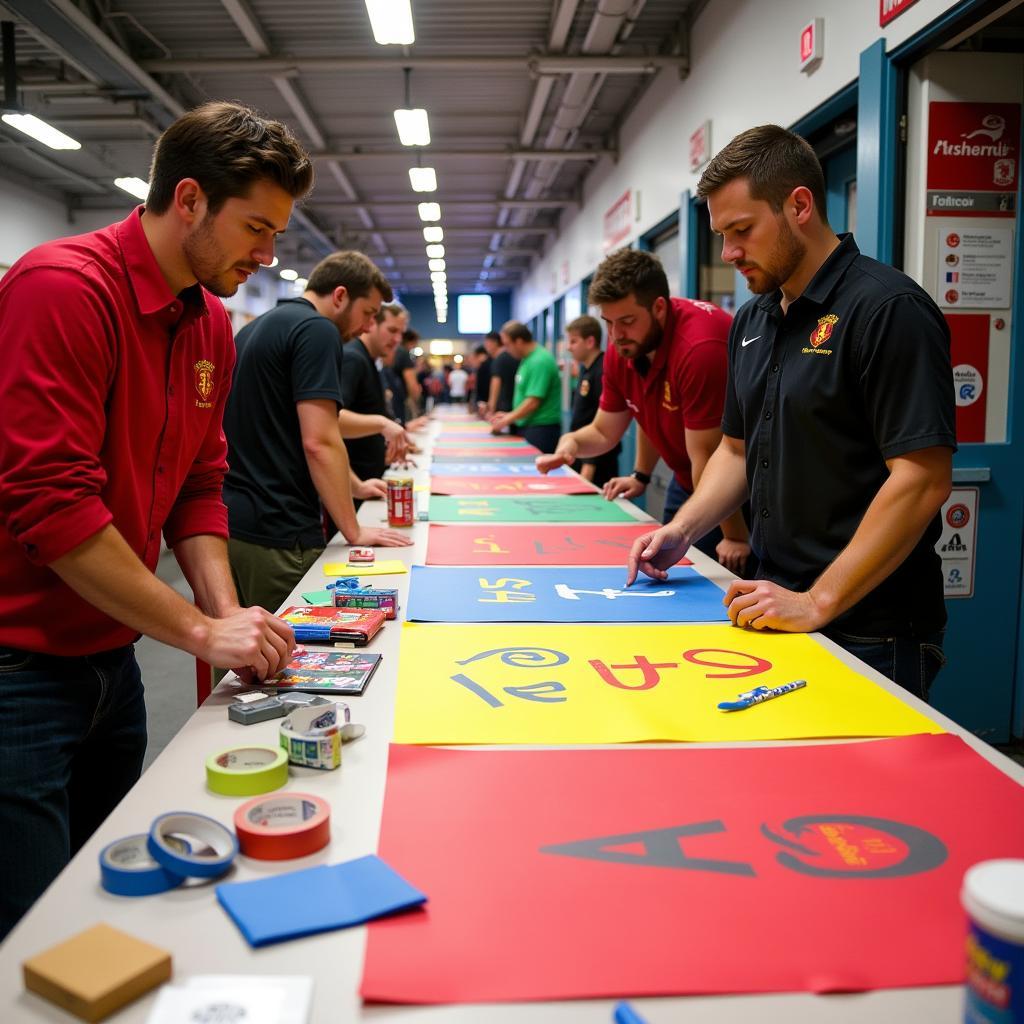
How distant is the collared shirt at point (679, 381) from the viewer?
255 cm

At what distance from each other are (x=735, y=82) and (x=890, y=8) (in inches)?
76.3

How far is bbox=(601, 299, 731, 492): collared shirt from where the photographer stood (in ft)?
8.38

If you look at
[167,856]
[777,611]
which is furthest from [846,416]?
[167,856]

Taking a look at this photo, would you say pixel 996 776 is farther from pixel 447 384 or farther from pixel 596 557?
pixel 447 384

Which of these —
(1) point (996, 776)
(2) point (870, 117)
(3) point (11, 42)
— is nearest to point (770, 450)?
(1) point (996, 776)

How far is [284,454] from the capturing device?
2480mm

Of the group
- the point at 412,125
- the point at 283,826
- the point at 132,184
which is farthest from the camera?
the point at 132,184

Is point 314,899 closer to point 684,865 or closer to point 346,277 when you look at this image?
point 684,865

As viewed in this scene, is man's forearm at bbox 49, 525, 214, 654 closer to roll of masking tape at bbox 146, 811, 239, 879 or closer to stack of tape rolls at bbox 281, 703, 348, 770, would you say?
stack of tape rolls at bbox 281, 703, 348, 770

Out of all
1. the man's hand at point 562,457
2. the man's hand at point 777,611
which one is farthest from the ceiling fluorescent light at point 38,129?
the man's hand at point 777,611

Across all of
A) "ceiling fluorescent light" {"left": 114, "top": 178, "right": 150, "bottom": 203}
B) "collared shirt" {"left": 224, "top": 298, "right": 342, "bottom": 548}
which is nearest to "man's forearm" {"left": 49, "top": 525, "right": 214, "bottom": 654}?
"collared shirt" {"left": 224, "top": 298, "right": 342, "bottom": 548}

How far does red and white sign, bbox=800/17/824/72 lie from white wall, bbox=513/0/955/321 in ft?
0.09

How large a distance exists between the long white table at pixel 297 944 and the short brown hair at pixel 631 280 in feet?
6.28

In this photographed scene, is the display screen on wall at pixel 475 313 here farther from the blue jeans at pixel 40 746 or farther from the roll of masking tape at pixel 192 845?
the roll of masking tape at pixel 192 845
